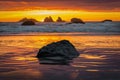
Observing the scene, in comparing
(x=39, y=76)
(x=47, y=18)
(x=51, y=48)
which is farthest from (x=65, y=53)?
(x=47, y=18)

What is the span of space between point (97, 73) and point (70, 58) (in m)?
3.84

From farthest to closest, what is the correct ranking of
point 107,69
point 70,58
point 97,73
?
point 70,58
point 107,69
point 97,73

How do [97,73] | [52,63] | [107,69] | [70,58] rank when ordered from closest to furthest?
[97,73] → [107,69] → [52,63] → [70,58]

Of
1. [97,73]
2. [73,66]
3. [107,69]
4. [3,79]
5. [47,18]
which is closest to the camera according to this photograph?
[3,79]

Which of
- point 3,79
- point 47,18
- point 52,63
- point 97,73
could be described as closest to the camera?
point 3,79

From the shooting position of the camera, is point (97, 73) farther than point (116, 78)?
Yes

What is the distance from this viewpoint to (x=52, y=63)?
1100cm

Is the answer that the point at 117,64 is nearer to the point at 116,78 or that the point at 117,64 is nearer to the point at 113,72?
the point at 113,72

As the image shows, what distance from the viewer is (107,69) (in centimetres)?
950

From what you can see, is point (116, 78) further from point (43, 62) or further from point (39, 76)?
point (43, 62)

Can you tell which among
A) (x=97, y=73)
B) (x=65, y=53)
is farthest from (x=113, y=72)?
(x=65, y=53)

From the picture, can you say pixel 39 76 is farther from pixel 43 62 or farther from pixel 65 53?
pixel 65 53

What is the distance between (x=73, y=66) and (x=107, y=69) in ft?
4.11

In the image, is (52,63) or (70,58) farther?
(70,58)
